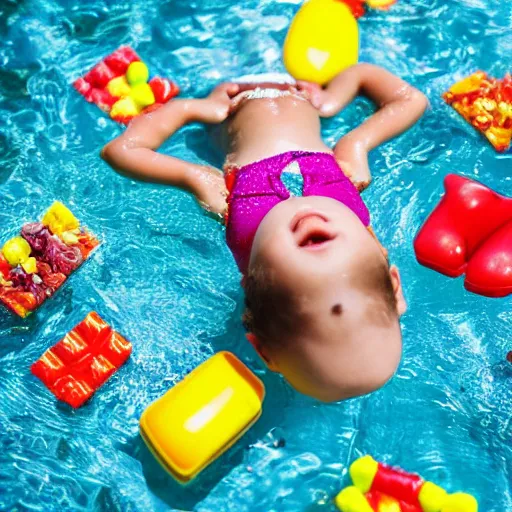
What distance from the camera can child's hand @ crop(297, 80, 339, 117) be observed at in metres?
2.00

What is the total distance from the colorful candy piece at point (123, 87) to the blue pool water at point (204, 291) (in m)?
0.05

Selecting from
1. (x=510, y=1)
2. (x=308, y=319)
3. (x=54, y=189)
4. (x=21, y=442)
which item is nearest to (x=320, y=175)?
(x=308, y=319)

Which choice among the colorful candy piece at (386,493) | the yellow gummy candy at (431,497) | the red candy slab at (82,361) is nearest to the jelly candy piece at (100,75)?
the red candy slab at (82,361)

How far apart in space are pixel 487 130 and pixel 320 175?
0.65 metres

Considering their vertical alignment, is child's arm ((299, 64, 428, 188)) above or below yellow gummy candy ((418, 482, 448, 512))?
above

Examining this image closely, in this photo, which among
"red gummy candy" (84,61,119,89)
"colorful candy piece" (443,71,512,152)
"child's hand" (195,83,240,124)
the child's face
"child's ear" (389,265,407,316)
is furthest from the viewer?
"red gummy candy" (84,61,119,89)

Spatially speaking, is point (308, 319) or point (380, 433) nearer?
point (308, 319)

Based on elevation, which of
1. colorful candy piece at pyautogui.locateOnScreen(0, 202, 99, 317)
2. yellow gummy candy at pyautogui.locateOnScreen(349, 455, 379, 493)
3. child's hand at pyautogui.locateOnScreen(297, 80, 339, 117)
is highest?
child's hand at pyautogui.locateOnScreen(297, 80, 339, 117)

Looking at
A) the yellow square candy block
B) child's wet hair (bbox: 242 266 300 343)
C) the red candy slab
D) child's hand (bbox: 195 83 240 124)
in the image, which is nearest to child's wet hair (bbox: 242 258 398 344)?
child's wet hair (bbox: 242 266 300 343)

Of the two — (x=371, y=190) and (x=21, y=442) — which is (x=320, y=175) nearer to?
(x=371, y=190)

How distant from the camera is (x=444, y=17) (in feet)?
7.80

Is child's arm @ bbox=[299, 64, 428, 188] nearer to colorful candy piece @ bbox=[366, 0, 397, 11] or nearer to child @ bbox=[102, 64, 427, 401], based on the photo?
child @ bbox=[102, 64, 427, 401]

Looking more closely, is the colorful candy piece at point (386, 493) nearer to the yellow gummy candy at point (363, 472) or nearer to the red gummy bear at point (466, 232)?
the yellow gummy candy at point (363, 472)

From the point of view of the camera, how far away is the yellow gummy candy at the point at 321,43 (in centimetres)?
210
